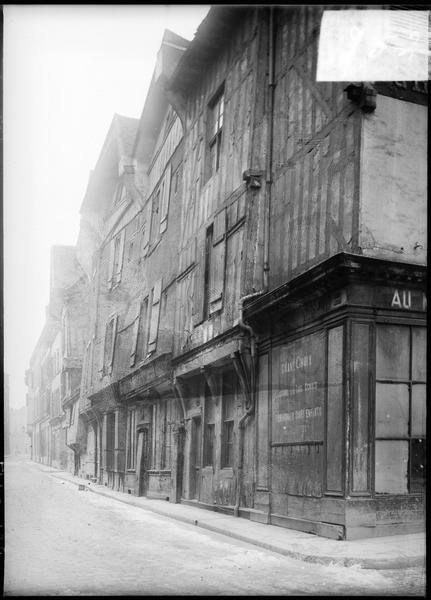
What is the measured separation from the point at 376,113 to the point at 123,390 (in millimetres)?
4010

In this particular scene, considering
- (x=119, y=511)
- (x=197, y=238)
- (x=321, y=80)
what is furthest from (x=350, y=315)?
(x=119, y=511)

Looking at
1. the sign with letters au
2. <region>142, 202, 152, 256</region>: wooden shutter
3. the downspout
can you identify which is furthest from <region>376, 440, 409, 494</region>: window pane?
<region>142, 202, 152, 256</region>: wooden shutter

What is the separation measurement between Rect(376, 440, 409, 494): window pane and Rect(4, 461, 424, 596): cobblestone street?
3.69 feet

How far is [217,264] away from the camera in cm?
797

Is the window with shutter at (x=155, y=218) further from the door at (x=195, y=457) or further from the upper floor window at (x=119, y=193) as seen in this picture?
the door at (x=195, y=457)

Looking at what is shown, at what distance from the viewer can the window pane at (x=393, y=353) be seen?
729 centimetres

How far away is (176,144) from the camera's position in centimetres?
810

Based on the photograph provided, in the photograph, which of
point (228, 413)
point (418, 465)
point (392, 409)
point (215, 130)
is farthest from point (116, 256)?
point (418, 465)

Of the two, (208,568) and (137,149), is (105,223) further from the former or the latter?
(208,568)

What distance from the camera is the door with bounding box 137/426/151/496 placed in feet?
26.5

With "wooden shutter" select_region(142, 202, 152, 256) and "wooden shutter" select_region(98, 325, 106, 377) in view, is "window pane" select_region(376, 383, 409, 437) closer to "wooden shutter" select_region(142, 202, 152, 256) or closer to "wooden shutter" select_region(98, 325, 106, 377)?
"wooden shutter" select_region(142, 202, 152, 256)

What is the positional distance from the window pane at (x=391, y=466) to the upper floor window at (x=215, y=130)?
3.47 meters

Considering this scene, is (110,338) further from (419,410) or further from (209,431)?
(419,410)

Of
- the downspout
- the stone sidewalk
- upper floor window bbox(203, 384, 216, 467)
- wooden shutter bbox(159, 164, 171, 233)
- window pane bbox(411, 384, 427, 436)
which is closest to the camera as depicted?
the stone sidewalk
